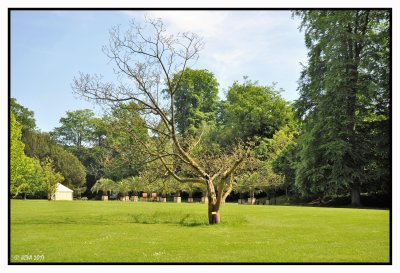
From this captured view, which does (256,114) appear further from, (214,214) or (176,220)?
(214,214)

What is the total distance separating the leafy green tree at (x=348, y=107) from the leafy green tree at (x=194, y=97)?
17.0m

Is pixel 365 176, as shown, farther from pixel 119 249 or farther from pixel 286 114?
pixel 119 249

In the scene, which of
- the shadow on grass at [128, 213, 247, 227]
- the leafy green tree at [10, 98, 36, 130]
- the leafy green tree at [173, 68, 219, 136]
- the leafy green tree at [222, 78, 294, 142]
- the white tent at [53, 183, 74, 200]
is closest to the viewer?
the shadow on grass at [128, 213, 247, 227]

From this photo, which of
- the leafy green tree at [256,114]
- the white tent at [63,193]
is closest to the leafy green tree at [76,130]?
the white tent at [63,193]

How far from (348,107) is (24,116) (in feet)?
133

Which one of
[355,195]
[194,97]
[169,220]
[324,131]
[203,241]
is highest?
[194,97]

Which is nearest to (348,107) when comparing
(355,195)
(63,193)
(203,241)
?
(355,195)

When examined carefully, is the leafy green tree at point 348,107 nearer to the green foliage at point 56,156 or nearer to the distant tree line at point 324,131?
the distant tree line at point 324,131

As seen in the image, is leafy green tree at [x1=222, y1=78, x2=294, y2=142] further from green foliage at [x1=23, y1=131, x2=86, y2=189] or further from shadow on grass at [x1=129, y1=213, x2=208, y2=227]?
shadow on grass at [x1=129, y1=213, x2=208, y2=227]

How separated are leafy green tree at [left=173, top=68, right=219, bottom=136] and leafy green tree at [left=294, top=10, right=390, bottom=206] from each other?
1703 cm

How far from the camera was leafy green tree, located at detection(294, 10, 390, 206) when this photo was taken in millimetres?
29078

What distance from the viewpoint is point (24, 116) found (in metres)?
54.2

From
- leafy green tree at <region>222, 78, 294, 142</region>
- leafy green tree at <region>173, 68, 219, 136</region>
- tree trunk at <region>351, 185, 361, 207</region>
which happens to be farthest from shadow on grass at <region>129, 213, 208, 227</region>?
leafy green tree at <region>222, 78, 294, 142</region>

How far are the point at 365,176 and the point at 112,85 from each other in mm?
20822
